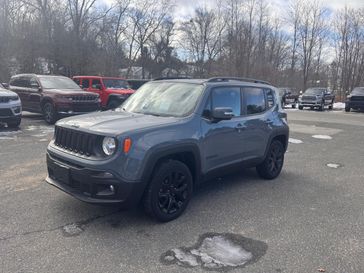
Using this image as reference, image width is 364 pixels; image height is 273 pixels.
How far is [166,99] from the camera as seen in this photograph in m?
5.05

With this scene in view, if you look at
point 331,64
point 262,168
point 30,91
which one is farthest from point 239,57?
point 262,168

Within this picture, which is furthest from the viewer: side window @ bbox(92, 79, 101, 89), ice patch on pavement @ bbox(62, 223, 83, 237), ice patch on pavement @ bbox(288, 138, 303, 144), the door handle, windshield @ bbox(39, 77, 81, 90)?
side window @ bbox(92, 79, 101, 89)

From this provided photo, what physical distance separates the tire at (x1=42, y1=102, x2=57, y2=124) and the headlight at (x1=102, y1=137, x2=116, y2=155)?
9204mm

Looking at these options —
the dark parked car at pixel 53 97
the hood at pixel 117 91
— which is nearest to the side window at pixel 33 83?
the dark parked car at pixel 53 97

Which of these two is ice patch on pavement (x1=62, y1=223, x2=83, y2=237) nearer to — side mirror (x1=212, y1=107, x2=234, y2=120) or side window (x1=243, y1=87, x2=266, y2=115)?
side mirror (x1=212, y1=107, x2=234, y2=120)

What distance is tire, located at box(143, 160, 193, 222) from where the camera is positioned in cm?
410

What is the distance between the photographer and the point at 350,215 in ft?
15.6

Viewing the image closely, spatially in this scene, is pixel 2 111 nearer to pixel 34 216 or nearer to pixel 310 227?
pixel 34 216

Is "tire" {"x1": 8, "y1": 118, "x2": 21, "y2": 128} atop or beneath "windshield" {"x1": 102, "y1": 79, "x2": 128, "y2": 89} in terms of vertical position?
beneath

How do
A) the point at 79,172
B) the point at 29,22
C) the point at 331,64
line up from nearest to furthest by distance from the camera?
the point at 79,172 < the point at 29,22 < the point at 331,64

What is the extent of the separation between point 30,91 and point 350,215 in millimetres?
12274

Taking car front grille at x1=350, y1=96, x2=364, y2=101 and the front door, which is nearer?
the front door

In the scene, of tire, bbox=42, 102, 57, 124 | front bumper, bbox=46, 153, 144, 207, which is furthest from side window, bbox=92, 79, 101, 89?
Answer: front bumper, bbox=46, 153, 144, 207

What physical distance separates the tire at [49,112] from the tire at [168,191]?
917cm
